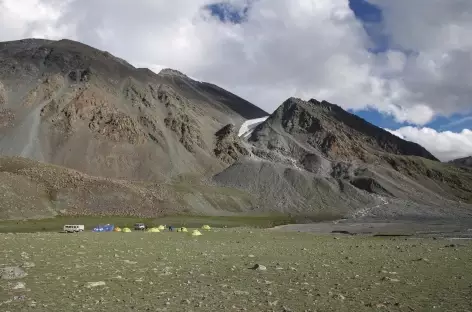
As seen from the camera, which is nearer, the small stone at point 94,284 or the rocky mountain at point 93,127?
the small stone at point 94,284

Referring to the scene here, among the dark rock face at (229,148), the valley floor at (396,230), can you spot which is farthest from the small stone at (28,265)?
the dark rock face at (229,148)

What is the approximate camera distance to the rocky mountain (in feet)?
502

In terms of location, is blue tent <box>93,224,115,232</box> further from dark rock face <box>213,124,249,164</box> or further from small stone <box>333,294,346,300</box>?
dark rock face <box>213,124,249,164</box>

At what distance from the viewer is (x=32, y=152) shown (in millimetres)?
147500

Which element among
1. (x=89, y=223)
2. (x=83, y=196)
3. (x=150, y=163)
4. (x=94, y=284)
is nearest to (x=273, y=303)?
(x=94, y=284)

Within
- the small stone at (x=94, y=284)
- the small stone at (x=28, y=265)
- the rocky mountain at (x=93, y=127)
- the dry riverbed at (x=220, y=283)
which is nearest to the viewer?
the dry riverbed at (x=220, y=283)

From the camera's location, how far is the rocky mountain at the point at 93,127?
152875mm

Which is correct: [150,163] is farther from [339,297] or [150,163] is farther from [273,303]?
[273,303]

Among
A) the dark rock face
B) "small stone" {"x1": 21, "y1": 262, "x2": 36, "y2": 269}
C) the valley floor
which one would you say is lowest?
the valley floor

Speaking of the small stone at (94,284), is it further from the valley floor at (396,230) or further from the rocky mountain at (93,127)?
the rocky mountain at (93,127)

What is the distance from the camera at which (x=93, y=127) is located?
166250 millimetres

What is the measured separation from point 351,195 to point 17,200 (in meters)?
113

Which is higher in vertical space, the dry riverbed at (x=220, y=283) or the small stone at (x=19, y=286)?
the small stone at (x=19, y=286)

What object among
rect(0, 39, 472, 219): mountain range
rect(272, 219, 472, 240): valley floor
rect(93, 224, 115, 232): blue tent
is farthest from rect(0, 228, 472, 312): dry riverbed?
rect(0, 39, 472, 219): mountain range
